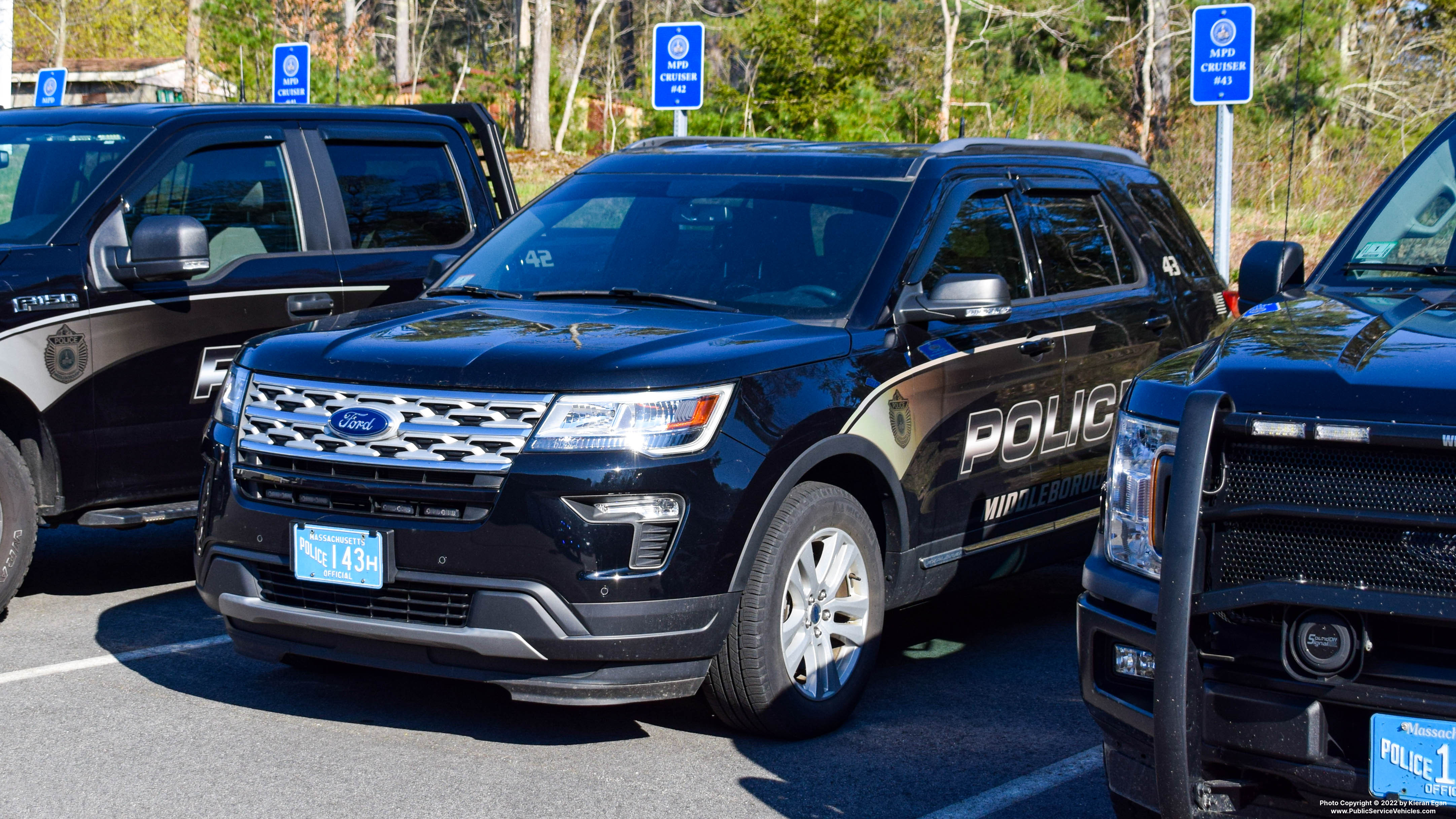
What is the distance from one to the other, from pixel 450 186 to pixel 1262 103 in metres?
24.6

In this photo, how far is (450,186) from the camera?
7855 millimetres

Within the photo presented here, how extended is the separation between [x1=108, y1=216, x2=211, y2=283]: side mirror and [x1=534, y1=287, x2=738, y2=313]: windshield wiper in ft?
5.64

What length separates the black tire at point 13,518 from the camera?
5.99 metres

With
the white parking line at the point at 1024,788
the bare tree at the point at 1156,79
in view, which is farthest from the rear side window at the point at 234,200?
the bare tree at the point at 1156,79

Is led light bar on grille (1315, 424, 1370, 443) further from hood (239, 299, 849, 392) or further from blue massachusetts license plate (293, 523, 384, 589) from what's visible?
blue massachusetts license plate (293, 523, 384, 589)

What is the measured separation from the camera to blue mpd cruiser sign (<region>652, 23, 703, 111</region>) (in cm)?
1336

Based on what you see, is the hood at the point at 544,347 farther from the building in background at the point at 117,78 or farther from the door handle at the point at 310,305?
the building in background at the point at 117,78

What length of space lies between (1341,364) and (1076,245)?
3135 mm

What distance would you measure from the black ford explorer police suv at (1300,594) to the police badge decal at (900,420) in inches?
70.7

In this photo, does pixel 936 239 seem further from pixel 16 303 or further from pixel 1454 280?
pixel 16 303

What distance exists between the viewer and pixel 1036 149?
6.38 meters

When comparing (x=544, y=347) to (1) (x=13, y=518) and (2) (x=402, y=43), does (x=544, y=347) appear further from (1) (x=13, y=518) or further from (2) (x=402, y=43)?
(2) (x=402, y=43)

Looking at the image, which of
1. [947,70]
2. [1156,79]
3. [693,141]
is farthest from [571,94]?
[693,141]

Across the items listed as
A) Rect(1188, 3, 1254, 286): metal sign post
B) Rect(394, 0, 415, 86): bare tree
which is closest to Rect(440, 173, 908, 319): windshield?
Rect(1188, 3, 1254, 286): metal sign post
